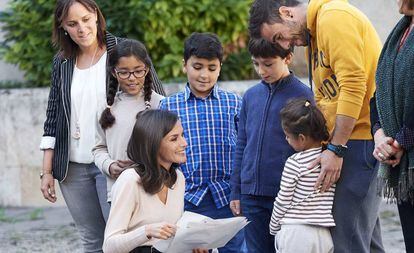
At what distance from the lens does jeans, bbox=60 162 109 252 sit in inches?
227

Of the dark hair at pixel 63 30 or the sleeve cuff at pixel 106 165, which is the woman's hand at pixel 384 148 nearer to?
the sleeve cuff at pixel 106 165

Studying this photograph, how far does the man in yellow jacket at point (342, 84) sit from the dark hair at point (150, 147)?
0.67 m

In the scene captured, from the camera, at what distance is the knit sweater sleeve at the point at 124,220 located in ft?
15.2

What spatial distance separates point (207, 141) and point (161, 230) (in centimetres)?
104

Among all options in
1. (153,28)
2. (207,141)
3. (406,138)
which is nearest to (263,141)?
(207,141)

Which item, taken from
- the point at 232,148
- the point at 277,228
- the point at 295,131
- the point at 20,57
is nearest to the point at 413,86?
the point at 295,131

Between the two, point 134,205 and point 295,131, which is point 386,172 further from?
point 134,205

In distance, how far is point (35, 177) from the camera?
9.21m

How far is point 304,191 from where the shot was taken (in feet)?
15.9

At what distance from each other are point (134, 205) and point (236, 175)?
33.6 inches

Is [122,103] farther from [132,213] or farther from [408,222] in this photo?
[408,222]

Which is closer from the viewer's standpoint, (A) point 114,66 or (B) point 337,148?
(B) point 337,148

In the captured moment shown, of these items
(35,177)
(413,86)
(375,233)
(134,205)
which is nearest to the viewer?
(413,86)

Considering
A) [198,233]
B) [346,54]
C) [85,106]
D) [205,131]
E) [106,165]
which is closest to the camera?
[198,233]
